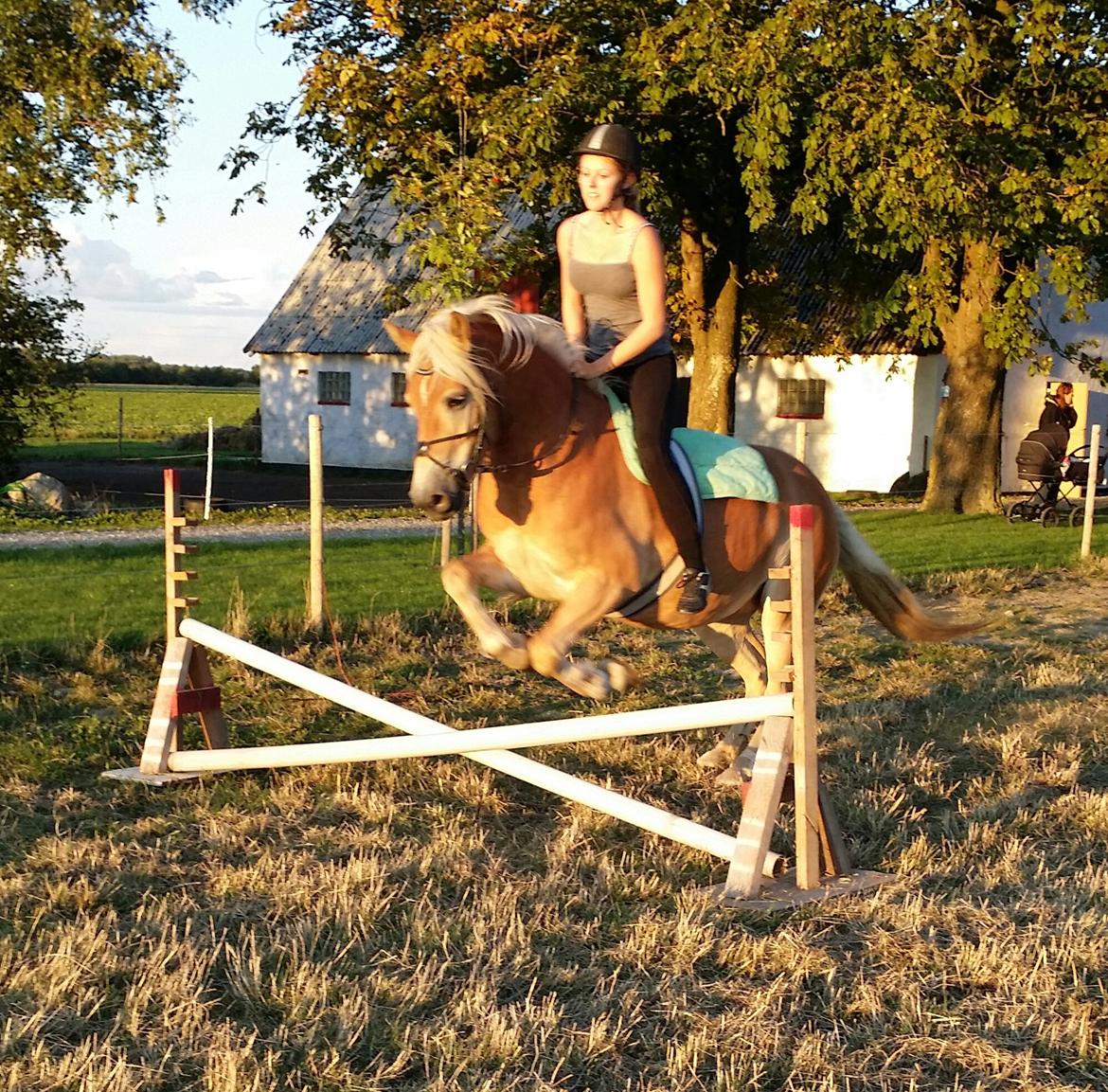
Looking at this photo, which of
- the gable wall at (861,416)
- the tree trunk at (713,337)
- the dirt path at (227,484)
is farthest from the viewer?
the gable wall at (861,416)

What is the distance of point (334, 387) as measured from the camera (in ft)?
101

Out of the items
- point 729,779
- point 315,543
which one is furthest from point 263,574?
point 729,779

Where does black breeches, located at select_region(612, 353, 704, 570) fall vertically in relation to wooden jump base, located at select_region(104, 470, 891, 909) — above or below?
above

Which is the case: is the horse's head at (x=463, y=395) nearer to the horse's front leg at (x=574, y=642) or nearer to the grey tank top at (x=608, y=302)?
the grey tank top at (x=608, y=302)

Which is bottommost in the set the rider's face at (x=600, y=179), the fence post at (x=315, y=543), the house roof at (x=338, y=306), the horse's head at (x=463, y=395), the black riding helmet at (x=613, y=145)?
the fence post at (x=315, y=543)

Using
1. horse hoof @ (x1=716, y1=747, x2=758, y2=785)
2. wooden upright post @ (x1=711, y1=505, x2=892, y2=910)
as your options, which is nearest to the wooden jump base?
wooden upright post @ (x1=711, y1=505, x2=892, y2=910)

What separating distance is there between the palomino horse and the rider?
10cm

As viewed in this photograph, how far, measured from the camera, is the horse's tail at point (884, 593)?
20.9ft

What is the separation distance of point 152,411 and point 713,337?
41.4 m

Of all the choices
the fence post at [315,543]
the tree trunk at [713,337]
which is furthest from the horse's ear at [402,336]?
the tree trunk at [713,337]

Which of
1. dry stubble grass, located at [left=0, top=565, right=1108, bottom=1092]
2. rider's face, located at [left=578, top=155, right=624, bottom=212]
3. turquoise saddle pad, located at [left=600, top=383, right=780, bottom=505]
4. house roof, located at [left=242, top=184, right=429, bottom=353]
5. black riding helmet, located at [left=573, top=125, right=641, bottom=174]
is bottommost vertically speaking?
dry stubble grass, located at [left=0, top=565, right=1108, bottom=1092]

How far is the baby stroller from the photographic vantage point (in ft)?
58.8

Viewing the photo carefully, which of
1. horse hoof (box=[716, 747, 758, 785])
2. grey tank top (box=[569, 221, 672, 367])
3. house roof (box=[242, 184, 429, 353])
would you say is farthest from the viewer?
house roof (box=[242, 184, 429, 353])

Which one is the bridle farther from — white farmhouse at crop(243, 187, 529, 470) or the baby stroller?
white farmhouse at crop(243, 187, 529, 470)
